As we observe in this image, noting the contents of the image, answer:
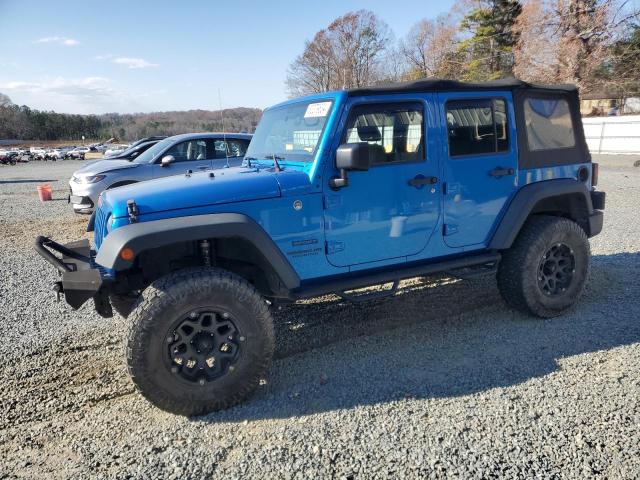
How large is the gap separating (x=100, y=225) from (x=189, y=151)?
6290 millimetres

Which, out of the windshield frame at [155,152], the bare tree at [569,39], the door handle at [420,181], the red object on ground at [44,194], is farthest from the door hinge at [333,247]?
the bare tree at [569,39]

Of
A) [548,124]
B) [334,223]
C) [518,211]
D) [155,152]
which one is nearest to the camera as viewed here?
[334,223]

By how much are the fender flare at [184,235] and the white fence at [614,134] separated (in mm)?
25122

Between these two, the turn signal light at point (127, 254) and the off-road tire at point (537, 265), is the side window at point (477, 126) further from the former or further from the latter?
the turn signal light at point (127, 254)

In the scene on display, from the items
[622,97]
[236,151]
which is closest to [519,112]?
[236,151]

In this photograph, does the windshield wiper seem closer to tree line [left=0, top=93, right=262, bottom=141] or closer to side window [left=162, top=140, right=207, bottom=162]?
side window [left=162, top=140, right=207, bottom=162]

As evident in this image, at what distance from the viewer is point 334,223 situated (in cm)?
329

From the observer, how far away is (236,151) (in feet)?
30.2

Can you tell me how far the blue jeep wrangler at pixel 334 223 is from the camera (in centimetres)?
286

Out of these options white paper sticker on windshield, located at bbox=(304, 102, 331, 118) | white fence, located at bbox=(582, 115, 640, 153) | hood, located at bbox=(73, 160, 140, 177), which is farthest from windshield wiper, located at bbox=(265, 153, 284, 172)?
white fence, located at bbox=(582, 115, 640, 153)

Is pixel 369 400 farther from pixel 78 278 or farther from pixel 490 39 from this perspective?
pixel 490 39

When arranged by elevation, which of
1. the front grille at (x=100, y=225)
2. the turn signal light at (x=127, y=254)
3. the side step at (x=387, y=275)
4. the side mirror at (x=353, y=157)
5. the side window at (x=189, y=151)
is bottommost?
the side step at (x=387, y=275)

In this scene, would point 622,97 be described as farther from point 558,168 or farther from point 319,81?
point 558,168

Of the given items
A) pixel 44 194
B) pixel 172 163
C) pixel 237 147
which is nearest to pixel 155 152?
pixel 172 163
